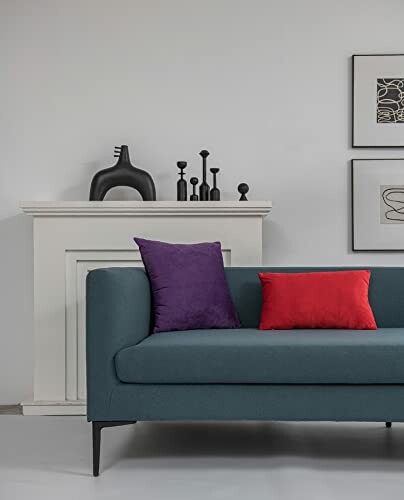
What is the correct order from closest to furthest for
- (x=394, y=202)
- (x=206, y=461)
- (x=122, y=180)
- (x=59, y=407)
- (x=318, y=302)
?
(x=206, y=461), (x=318, y=302), (x=59, y=407), (x=122, y=180), (x=394, y=202)

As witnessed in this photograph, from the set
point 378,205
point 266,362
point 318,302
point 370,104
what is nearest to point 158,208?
point 318,302

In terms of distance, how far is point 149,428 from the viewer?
3934mm

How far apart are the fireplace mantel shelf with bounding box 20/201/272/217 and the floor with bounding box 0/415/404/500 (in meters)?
1.10

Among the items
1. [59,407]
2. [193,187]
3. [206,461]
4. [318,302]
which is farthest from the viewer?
[193,187]

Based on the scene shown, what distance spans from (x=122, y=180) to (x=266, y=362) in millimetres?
1787

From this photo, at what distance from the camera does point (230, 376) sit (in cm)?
306

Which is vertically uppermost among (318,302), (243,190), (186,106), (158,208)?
(186,106)

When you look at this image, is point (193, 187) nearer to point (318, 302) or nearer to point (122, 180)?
point (122, 180)

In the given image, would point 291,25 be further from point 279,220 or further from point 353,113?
point 279,220

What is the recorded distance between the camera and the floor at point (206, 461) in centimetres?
279

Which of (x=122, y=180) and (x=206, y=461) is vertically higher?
(x=122, y=180)

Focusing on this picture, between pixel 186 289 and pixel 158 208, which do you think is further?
pixel 158 208

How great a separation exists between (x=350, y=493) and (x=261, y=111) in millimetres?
2600

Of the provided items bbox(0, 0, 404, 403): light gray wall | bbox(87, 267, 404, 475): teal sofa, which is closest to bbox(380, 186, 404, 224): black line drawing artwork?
bbox(0, 0, 404, 403): light gray wall
